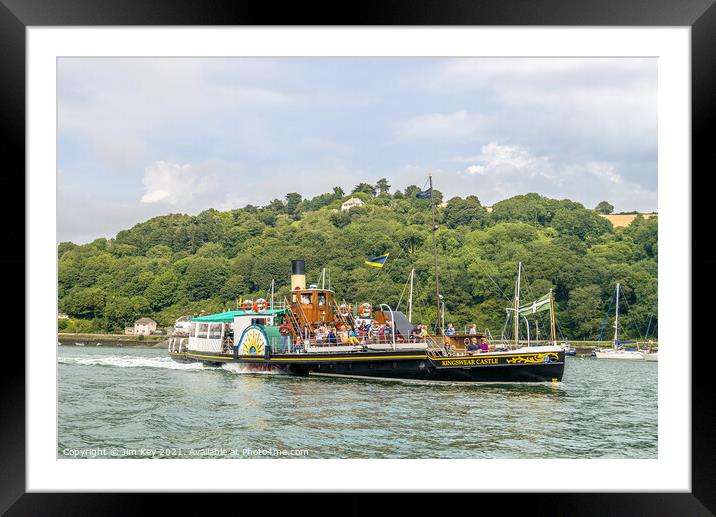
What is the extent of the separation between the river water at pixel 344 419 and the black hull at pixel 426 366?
1.25 ft

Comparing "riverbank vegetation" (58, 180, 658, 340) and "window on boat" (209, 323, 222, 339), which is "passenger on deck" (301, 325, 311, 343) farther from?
"riverbank vegetation" (58, 180, 658, 340)

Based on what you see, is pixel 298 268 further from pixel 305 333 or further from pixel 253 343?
pixel 253 343

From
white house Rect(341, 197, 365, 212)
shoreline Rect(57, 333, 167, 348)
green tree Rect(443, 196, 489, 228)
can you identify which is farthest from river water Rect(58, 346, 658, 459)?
white house Rect(341, 197, 365, 212)

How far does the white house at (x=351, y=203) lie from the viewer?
171 feet

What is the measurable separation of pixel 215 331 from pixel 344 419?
54.5 ft

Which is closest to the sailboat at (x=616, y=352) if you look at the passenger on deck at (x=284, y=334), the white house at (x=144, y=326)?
the passenger on deck at (x=284, y=334)

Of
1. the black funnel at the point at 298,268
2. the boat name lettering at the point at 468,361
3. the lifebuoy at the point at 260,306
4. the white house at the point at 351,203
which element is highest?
the white house at the point at 351,203

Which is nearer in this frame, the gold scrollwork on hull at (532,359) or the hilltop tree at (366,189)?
the gold scrollwork on hull at (532,359)

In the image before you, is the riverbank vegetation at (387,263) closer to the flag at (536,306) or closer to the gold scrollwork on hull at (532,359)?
the flag at (536,306)

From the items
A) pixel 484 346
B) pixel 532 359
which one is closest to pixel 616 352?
pixel 484 346

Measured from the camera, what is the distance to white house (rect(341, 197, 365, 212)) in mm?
52263
